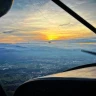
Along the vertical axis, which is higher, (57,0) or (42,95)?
(57,0)

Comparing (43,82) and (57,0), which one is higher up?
(57,0)

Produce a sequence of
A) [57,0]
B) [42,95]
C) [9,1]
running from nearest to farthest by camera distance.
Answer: [42,95]
[9,1]
[57,0]

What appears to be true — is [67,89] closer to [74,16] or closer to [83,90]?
[83,90]

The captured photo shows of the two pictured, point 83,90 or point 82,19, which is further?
point 82,19

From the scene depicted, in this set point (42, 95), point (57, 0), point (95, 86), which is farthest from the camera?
point (57, 0)

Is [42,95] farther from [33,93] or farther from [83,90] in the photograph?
[83,90]

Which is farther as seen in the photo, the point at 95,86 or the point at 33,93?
the point at 33,93

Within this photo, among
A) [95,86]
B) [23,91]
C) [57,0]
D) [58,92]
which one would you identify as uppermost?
[57,0]

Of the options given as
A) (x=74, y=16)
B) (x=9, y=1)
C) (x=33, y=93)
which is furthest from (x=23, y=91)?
(x=74, y=16)

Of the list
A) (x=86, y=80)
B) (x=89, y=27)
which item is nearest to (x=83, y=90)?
(x=86, y=80)
